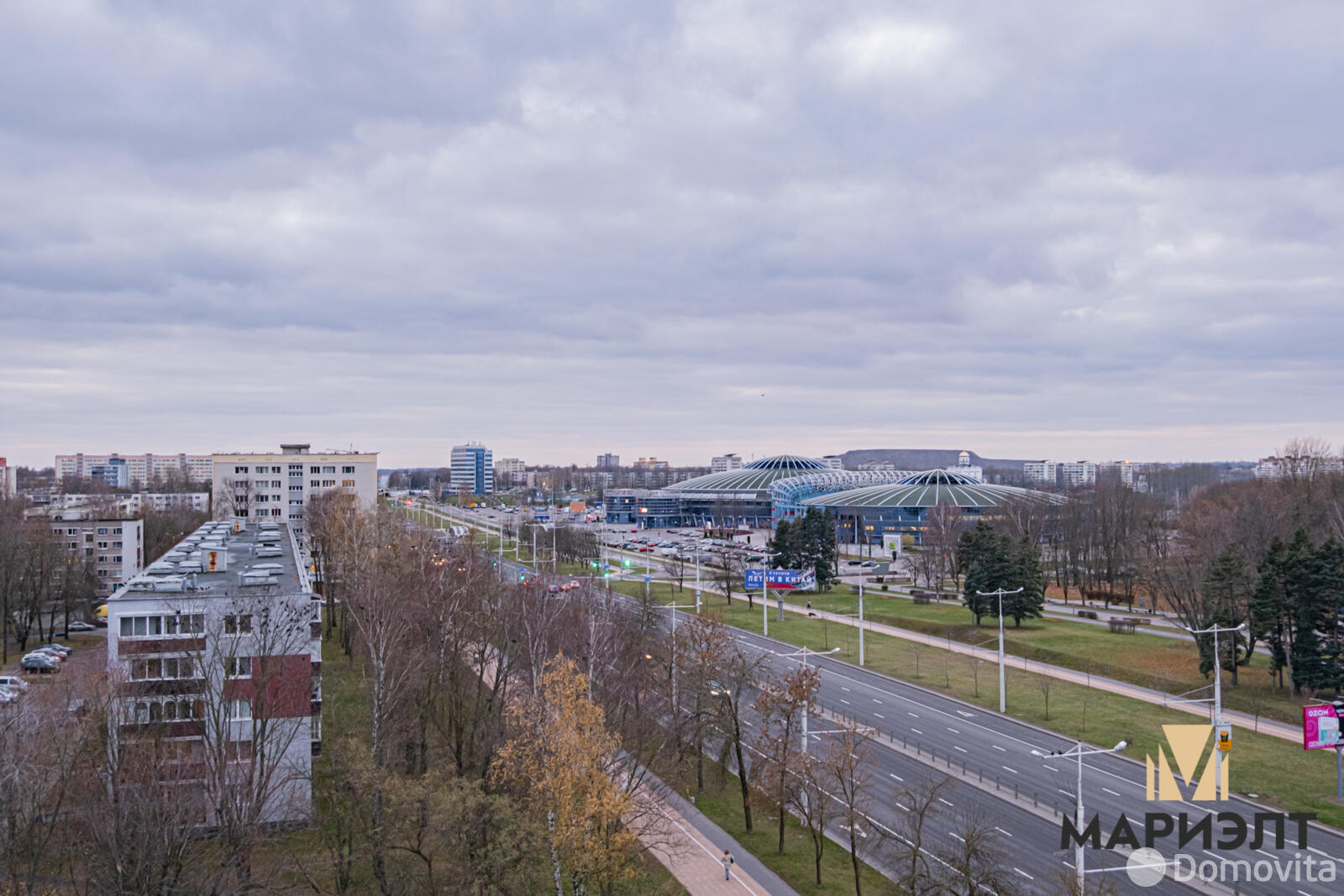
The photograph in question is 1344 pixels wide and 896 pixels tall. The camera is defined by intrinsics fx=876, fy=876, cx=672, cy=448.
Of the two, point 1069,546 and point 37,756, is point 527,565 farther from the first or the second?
point 37,756

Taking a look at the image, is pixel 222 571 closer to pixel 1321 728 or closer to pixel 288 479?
pixel 1321 728

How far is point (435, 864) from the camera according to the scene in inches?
1341

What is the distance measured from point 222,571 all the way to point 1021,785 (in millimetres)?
41821

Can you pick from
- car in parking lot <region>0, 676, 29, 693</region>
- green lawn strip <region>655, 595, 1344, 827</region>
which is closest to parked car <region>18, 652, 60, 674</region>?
car in parking lot <region>0, 676, 29, 693</region>

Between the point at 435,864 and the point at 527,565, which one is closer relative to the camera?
the point at 435,864

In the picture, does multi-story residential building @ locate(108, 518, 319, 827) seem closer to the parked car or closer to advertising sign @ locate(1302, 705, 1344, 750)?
the parked car

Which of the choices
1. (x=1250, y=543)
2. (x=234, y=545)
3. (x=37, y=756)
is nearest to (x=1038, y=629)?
(x=1250, y=543)

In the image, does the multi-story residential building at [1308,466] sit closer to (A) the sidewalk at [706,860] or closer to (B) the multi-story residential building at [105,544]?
(A) the sidewalk at [706,860]

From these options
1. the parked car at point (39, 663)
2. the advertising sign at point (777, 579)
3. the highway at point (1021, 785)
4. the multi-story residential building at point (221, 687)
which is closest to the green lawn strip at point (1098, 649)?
the advertising sign at point (777, 579)

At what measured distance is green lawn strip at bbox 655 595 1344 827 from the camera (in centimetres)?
3862

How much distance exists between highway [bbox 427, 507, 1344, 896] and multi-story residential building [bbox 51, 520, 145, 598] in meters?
78.0

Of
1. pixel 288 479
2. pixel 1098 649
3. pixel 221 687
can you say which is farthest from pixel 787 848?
pixel 288 479

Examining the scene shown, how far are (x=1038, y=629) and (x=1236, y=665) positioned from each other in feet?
61.2

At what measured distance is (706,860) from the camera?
34.1 metres
